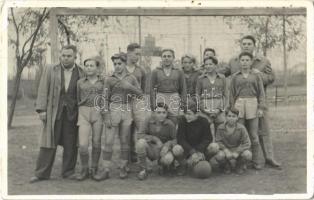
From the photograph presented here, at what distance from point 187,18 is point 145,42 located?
1.46ft

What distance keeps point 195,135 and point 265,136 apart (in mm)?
747

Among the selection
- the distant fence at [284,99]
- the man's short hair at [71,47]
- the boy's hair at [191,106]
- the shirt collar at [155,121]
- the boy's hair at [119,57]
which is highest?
the man's short hair at [71,47]

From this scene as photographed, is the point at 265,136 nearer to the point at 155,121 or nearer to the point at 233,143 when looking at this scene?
the point at 233,143

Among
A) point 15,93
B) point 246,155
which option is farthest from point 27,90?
point 246,155

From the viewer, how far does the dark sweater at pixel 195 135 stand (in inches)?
193

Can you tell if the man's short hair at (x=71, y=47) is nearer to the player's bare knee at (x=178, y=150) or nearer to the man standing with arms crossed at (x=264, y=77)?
the player's bare knee at (x=178, y=150)

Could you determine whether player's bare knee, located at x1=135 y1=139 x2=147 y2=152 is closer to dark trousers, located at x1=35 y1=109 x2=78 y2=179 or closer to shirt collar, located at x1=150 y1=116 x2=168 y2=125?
shirt collar, located at x1=150 y1=116 x2=168 y2=125

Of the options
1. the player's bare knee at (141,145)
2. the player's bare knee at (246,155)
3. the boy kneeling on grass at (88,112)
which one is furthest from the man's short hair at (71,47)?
the player's bare knee at (246,155)

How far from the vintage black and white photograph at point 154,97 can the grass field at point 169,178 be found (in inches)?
Answer: 0.4

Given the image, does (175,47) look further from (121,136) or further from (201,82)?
(121,136)

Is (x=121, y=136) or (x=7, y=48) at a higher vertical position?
(x=7, y=48)

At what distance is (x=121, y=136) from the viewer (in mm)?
4957

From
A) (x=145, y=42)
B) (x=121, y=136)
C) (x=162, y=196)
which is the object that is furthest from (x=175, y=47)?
(x=162, y=196)

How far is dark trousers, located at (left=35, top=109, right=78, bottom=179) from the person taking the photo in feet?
16.1
